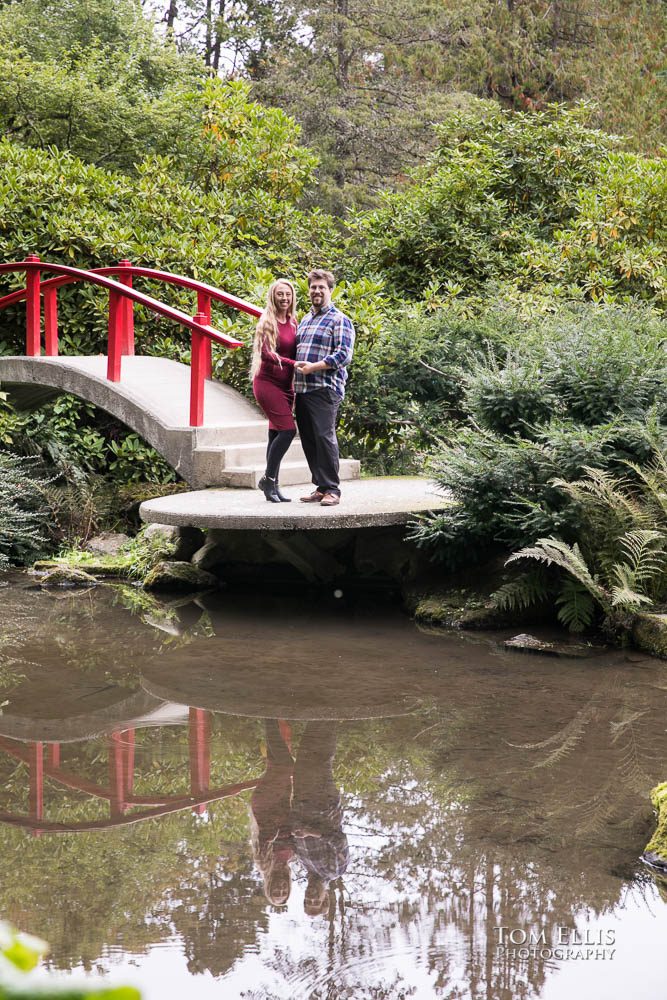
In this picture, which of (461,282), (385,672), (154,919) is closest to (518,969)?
(154,919)

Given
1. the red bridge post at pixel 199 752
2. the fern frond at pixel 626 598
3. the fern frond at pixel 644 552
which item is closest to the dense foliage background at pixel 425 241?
the fern frond at pixel 644 552

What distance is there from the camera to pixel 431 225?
14039 mm

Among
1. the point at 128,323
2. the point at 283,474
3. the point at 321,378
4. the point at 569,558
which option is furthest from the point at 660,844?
the point at 128,323

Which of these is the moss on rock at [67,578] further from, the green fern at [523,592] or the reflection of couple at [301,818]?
the reflection of couple at [301,818]

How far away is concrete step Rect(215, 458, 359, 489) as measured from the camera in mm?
9250

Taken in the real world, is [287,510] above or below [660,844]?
above

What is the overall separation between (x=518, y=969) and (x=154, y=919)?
1.12 meters

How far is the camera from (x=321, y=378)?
8.11m

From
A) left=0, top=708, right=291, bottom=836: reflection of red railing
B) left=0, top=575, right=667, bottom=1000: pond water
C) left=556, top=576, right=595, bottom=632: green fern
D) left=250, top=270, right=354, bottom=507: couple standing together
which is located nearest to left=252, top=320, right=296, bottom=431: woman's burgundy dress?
left=250, top=270, right=354, bottom=507: couple standing together

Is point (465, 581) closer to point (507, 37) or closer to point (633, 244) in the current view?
point (633, 244)

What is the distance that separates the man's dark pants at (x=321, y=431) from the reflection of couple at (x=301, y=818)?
3229mm

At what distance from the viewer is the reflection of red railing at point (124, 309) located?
9.44 metres

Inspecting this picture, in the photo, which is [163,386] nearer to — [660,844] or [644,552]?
[644,552]

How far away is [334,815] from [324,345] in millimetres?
4485
